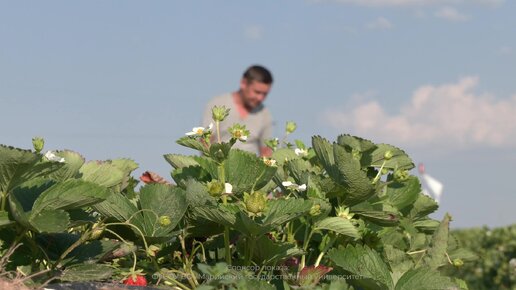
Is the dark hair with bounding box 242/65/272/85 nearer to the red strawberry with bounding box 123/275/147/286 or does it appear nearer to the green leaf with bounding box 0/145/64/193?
the red strawberry with bounding box 123/275/147/286

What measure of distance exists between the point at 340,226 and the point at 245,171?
14.6 inches

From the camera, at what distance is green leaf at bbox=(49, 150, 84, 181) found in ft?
10.8

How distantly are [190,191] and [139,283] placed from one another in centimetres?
34

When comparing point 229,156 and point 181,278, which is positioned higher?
point 229,156

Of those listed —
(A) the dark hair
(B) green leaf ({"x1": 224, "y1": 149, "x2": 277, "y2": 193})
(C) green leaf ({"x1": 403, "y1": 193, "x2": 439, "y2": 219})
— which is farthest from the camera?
(A) the dark hair

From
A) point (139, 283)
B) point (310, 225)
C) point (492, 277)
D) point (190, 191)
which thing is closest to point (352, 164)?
point (310, 225)

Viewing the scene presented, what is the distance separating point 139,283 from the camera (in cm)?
295

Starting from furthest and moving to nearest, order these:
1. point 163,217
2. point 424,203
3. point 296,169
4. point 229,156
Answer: point 424,203 → point 296,169 → point 229,156 → point 163,217

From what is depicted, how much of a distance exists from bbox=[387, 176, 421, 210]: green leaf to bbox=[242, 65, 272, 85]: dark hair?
14.3 feet

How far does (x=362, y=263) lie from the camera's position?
3137mm

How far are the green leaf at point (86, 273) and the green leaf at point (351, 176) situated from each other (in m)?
0.88

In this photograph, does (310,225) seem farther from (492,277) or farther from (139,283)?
(492,277)

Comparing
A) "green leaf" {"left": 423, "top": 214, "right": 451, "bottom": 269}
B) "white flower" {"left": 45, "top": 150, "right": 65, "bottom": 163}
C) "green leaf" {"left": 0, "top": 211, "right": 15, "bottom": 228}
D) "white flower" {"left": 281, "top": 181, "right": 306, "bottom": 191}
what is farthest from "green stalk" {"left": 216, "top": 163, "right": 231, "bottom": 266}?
"green leaf" {"left": 423, "top": 214, "right": 451, "bottom": 269}

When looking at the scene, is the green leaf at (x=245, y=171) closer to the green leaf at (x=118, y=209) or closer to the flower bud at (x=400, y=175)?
the green leaf at (x=118, y=209)
